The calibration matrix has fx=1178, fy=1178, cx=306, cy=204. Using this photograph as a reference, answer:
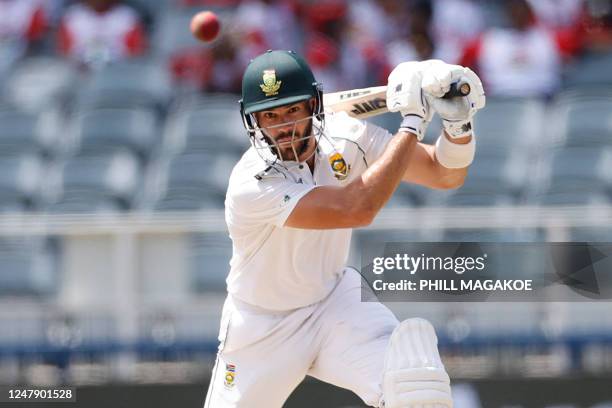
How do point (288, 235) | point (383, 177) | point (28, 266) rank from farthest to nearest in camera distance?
point (28, 266)
point (288, 235)
point (383, 177)

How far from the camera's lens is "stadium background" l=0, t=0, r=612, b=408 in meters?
6.02

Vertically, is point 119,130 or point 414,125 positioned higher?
point 119,130

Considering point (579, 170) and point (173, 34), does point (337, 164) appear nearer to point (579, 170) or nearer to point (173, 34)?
point (579, 170)

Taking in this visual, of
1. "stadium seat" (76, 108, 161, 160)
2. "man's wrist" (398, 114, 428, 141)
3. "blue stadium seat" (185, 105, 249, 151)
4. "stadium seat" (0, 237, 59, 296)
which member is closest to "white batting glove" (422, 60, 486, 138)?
"man's wrist" (398, 114, 428, 141)

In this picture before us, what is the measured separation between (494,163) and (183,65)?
232 centimetres

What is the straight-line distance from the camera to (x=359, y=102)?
4.30 m

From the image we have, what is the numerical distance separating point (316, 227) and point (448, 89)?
626mm

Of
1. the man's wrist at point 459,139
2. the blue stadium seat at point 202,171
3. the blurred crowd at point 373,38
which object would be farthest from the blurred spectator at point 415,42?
the man's wrist at point 459,139

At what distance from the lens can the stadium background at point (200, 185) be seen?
19.7 feet

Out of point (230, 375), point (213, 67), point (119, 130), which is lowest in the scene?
point (230, 375)

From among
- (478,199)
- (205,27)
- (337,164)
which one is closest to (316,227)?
(337,164)

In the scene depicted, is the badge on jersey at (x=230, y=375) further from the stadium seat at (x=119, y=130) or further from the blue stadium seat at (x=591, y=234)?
the stadium seat at (x=119, y=130)

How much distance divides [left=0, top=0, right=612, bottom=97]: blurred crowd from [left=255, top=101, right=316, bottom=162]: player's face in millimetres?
3729

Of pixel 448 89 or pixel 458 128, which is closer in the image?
pixel 448 89
